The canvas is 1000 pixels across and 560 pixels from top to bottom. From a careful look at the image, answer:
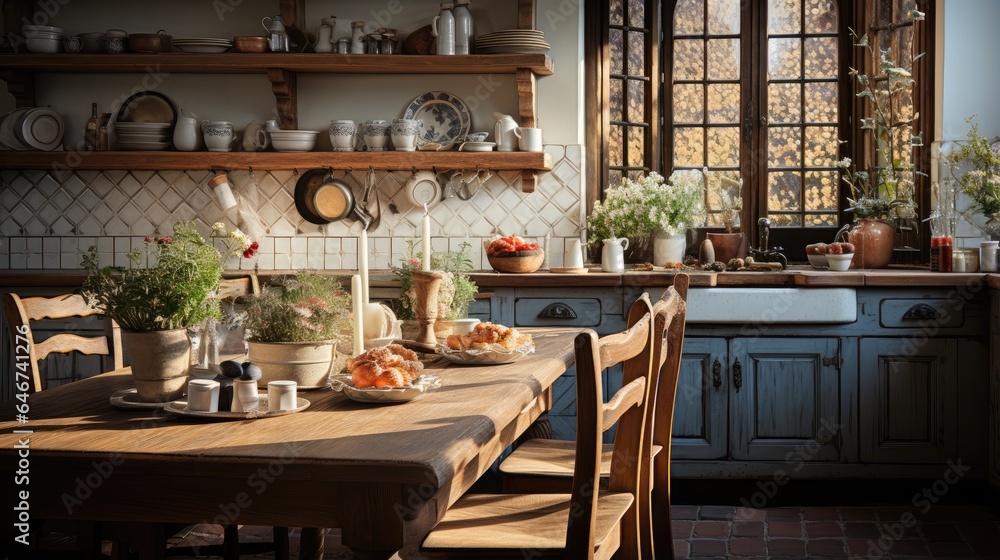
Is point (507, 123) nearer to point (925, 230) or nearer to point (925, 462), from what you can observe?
point (925, 230)

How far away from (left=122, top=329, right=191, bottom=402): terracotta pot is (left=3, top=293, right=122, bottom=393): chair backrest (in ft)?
1.49

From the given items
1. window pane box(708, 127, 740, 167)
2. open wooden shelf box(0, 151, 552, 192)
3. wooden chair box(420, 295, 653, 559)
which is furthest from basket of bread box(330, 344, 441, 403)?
window pane box(708, 127, 740, 167)

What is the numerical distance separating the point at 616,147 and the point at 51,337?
3.09m

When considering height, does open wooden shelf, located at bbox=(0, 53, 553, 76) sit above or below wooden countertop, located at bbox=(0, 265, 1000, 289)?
above

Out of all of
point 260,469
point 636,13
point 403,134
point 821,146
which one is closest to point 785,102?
point 821,146

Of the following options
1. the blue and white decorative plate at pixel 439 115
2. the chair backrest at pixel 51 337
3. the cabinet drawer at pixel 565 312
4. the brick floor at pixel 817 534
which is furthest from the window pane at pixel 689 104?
the chair backrest at pixel 51 337

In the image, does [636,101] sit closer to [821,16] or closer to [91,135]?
[821,16]

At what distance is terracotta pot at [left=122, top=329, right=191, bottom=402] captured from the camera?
1874 millimetres

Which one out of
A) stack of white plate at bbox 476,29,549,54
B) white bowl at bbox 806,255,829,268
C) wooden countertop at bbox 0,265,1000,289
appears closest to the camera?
wooden countertop at bbox 0,265,1000,289

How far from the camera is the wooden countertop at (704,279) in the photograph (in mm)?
3975

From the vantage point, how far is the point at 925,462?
4.00m

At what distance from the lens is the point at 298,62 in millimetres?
4570

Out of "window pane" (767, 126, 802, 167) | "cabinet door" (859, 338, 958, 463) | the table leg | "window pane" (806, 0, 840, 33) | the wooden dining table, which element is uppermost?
"window pane" (806, 0, 840, 33)

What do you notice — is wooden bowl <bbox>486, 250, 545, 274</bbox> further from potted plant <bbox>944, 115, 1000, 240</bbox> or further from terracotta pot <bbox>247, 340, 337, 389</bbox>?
terracotta pot <bbox>247, 340, 337, 389</bbox>
